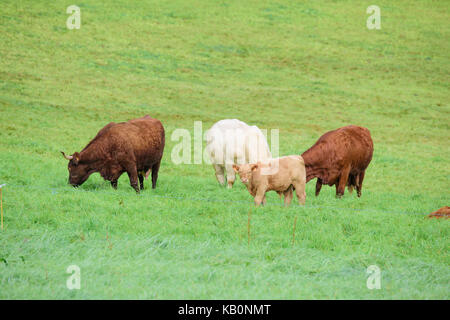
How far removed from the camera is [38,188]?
11.0m

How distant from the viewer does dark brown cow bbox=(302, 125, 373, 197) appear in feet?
40.4

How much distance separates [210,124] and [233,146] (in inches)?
406

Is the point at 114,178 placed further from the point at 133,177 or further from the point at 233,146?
the point at 233,146

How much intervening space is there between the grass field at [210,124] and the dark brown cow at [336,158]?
0.49 metres

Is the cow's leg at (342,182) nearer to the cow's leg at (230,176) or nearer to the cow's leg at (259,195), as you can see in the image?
the cow's leg at (230,176)

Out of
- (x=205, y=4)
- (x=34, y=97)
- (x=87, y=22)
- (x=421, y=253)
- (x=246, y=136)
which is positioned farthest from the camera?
(x=205, y=4)

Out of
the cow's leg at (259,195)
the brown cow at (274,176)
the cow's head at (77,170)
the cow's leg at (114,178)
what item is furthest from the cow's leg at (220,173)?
the cow's leg at (259,195)

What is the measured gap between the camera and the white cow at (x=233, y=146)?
41.8 ft

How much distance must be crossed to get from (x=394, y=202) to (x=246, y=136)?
3.37 m

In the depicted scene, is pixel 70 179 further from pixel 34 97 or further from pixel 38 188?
pixel 34 97

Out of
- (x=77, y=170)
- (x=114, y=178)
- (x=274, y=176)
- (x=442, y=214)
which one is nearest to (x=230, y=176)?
(x=114, y=178)

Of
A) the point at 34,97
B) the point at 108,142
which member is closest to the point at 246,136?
the point at 108,142

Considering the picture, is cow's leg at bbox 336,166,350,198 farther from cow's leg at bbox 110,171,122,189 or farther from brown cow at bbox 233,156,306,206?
cow's leg at bbox 110,171,122,189

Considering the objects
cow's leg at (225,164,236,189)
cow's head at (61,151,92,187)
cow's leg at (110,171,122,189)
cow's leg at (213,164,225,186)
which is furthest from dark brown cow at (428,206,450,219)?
cow's head at (61,151,92,187)
